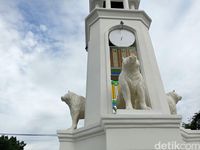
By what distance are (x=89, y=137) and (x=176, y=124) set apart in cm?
235

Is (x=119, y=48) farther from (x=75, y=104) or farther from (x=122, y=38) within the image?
(x=75, y=104)

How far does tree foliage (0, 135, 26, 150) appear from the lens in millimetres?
20939

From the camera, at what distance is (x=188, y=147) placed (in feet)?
19.8

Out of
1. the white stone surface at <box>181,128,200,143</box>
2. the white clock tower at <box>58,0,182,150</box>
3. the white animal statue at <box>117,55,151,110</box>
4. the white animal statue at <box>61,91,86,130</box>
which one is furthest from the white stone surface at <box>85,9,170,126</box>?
the white stone surface at <box>181,128,200,143</box>

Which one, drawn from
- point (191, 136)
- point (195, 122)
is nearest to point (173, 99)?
point (191, 136)

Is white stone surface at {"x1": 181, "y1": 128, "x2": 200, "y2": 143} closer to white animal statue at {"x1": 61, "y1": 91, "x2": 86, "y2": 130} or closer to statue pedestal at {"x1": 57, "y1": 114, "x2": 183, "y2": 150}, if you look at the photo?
statue pedestal at {"x1": 57, "y1": 114, "x2": 183, "y2": 150}

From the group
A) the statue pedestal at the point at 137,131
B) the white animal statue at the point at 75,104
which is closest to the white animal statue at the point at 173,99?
the statue pedestal at the point at 137,131

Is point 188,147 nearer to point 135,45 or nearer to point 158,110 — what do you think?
point 158,110

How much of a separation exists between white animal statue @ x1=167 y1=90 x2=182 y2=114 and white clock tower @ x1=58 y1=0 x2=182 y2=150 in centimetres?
64

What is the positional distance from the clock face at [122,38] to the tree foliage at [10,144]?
17.1 m

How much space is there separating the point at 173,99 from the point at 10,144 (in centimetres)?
1829

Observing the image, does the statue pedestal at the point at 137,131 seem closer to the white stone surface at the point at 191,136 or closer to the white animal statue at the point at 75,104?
the white stone surface at the point at 191,136

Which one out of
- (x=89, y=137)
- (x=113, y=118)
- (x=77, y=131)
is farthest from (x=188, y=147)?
(x=77, y=131)

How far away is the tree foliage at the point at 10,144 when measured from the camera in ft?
68.7
